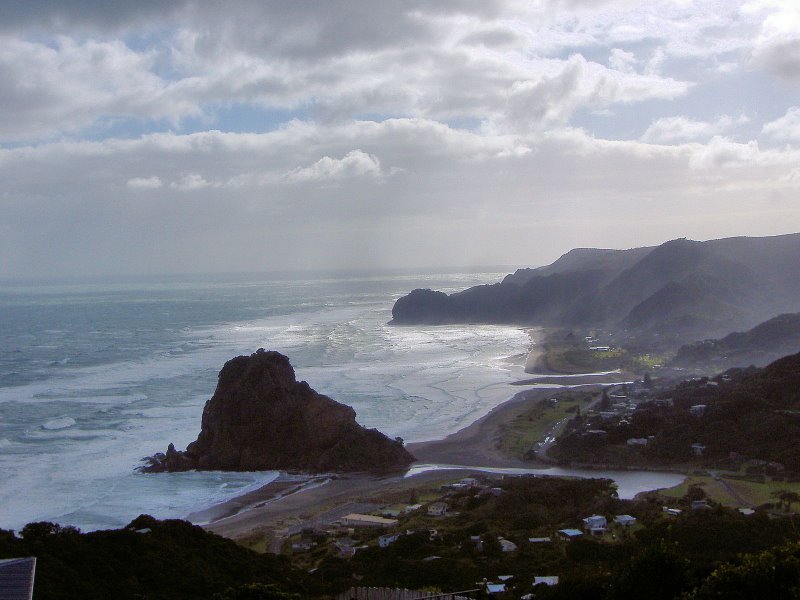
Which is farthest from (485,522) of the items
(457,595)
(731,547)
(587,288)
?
(587,288)

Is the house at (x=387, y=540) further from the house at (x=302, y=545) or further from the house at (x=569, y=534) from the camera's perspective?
the house at (x=569, y=534)

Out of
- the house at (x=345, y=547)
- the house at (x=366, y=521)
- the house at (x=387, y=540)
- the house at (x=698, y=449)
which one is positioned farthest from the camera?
the house at (x=698, y=449)

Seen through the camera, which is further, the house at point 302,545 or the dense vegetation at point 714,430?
the dense vegetation at point 714,430

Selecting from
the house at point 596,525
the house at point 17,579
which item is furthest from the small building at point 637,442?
Answer: the house at point 17,579

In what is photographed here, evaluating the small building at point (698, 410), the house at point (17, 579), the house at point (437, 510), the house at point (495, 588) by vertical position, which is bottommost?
the house at point (437, 510)

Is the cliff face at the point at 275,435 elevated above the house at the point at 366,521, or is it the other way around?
the cliff face at the point at 275,435

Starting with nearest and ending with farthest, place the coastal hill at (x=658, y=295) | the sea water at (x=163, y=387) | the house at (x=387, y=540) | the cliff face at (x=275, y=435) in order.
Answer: the house at (x=387, y=540), the sea water at (x=163, y=387), the cliff face at (x=275, y=435), the coastal hill at (x=658, y=295)
